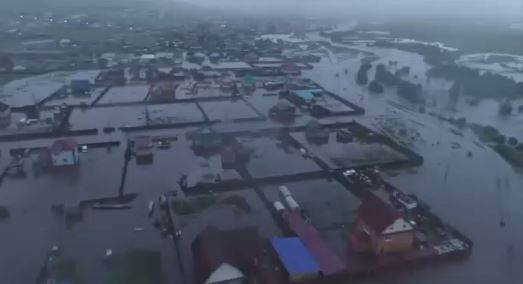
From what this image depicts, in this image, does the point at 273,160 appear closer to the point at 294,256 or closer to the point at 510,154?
the point at 294,256

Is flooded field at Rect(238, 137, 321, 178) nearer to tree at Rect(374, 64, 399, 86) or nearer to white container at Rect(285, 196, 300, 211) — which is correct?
white container at Rect(285, 196, 300, 211)

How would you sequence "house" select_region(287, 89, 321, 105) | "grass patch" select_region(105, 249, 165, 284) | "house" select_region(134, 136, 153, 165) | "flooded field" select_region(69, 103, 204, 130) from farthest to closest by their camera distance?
"house" select_region(287, 89, 321, 105)
"flooded field" select_region(69, 103, 204, 130)
"house" select_region(134, 136, 153, 165)
"grass patch" select_region(105, 249, 165, 284)

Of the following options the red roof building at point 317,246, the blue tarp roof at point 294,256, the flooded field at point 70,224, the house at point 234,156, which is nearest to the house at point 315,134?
the house at point 234,156

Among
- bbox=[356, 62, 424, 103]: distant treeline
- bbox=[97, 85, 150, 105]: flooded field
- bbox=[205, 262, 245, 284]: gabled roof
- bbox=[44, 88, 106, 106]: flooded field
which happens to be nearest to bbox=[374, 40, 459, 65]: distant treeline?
bbox=[356, 62, 424, 103]: distant treeline

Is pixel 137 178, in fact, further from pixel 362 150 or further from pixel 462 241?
pixel 462 241

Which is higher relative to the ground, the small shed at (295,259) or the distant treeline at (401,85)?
the distant treeline at (401,85)

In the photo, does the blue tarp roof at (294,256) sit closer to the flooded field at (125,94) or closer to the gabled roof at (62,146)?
the gabled roof at (62,146)

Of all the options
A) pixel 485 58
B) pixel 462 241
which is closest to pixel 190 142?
pixel 462 241
